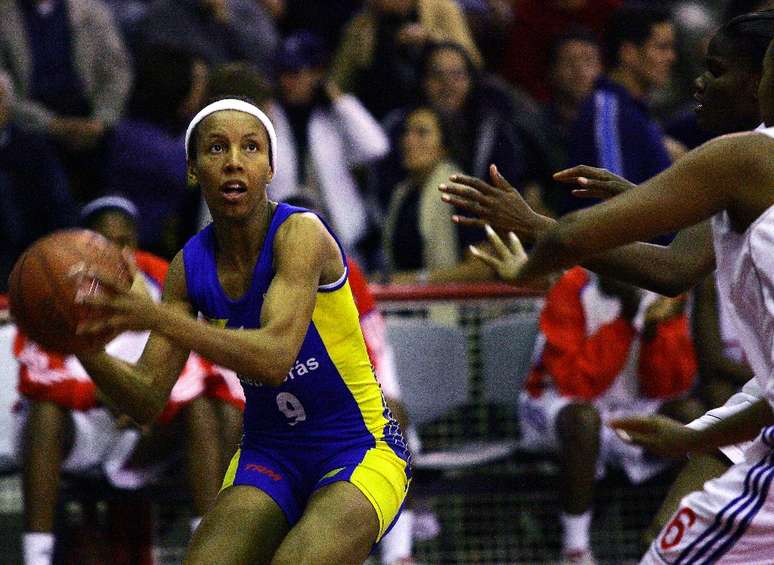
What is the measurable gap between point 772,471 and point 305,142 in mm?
4971

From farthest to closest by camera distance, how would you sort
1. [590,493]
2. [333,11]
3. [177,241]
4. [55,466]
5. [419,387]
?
[333,11], [177,241], [419,387], [590,493], [55,466]

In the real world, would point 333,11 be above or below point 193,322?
above

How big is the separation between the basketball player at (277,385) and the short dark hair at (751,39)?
128cm

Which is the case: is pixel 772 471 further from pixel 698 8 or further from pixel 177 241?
pixel 698 8

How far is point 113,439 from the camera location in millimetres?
6441

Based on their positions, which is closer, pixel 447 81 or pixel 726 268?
pixel 726 268

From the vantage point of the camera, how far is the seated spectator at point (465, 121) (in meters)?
7.82

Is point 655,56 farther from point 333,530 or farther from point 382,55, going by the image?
point 333,530

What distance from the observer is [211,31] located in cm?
843

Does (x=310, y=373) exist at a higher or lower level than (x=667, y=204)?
lower

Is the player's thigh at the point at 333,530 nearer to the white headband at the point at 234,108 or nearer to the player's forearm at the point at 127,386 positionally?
the player's forearm at the point at 127,386


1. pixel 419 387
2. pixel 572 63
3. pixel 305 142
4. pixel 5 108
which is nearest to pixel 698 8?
pixel 572 63

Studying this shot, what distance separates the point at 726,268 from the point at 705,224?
595 mm

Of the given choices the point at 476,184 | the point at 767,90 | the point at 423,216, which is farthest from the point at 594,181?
the point at 423,216
